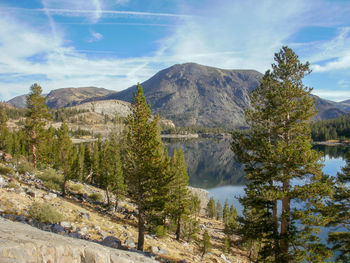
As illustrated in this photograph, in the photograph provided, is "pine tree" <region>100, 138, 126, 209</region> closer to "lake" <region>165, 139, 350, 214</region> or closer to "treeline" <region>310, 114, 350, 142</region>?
"lake" <region>165, 139, 350, 214</region>

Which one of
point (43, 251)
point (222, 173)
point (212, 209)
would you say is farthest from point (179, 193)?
point (222, 173)

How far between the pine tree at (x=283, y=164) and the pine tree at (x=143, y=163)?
22.6 ft

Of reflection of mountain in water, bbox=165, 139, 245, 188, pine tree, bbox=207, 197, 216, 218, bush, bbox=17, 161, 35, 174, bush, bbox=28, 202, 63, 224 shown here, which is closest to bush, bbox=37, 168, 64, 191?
bush, bbox=17, 161, 35, 174

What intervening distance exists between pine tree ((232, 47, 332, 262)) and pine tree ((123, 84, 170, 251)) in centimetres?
689

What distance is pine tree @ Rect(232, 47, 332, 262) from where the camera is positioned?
11.8 meters

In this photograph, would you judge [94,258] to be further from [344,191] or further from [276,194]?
[344,191]

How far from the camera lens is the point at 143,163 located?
57.5 ft

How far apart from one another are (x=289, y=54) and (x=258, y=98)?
3.39 meters

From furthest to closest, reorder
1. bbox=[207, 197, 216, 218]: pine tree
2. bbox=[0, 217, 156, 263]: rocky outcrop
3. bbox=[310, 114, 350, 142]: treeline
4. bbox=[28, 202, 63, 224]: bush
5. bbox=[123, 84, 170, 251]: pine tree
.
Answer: bbox=[310, 114, 350, 142]: treeline, bbox=[207, 197, 216, 218]: pine tree, bbox=[123, 84, 170, 251]: pine tree, bbox=[28, 202, 63, 224]: bush, bbox=[0, 217, 156, 263]: rocky outcrop

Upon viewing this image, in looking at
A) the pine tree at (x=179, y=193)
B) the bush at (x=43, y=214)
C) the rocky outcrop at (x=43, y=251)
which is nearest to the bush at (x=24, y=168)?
the bush at (x=43, y=214)

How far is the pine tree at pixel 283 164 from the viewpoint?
11789mm

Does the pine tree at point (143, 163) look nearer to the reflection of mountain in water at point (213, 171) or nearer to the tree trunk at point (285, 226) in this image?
the tree trunk at point (285, 226)

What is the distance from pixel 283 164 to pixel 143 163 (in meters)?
10.4

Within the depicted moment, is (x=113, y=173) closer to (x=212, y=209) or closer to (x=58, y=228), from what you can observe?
(x=58, y=228)
